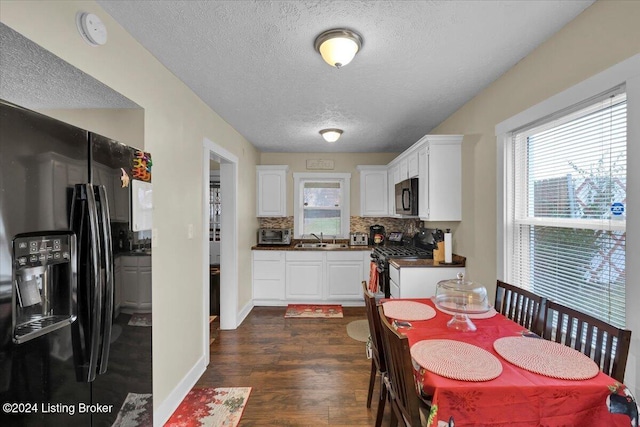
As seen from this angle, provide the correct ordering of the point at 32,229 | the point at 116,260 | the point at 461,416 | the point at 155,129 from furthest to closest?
the point at 155,129 → the point at 116,260 → the point at 461,416 → the point at 32,229

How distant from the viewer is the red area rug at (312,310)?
400 centimetres

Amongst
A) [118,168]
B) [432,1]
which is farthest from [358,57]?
[118,168]

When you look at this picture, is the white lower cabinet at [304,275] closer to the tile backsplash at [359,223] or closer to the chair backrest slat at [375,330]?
the tile backsplash at [359,223]

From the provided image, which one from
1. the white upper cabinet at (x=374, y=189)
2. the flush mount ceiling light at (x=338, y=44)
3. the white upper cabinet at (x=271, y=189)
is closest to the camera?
the flush mount ceiling light at (x=338, y=44)

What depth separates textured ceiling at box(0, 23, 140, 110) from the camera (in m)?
0.90

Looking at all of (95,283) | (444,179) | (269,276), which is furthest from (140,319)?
(269,276)

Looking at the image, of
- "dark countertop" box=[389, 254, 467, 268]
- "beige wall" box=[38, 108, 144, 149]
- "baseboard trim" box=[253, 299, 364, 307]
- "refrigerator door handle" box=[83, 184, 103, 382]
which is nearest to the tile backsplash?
"baseboard trim" box=[253, 299, 364, 307]

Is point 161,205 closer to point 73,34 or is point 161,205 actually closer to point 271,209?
point 73,34

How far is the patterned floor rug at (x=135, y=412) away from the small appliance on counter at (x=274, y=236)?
312 cm

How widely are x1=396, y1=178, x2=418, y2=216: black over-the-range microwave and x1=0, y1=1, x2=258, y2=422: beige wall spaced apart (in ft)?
7.53

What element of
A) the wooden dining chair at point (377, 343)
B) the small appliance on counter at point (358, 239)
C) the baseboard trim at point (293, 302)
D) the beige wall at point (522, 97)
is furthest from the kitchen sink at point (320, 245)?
the wooden dining chair at point (377, 343)

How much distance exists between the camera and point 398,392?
1417mm

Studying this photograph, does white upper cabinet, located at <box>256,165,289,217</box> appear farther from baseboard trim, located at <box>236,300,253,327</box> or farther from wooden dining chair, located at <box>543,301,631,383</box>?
wooden dining chair, located at <box>543,301,631,383</box>

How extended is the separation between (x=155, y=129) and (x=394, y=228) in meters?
3.94
